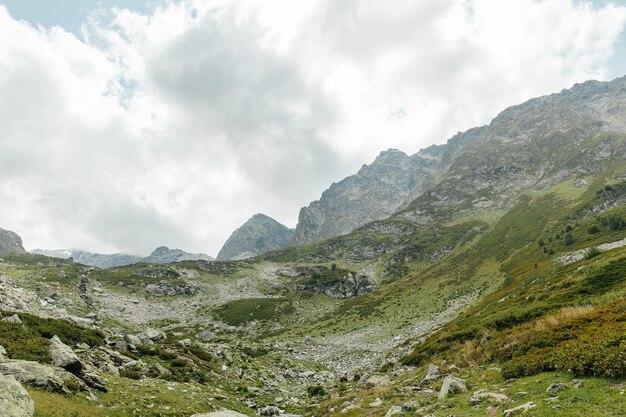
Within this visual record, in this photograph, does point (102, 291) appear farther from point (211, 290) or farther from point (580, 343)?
point (580, 343)

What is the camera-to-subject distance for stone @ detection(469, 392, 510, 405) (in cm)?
1518

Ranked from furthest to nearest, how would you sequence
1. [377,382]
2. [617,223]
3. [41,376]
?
[617,223]
[377,382]
[41,376]

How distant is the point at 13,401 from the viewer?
12.5 meters

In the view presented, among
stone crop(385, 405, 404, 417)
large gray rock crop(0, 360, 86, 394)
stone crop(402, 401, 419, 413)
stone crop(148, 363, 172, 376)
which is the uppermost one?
large gray rock crop(0, 360, 86, 394)

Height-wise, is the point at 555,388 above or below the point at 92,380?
below

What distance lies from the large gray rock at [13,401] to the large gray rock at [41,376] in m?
3.91

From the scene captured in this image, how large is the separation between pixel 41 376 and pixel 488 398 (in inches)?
864

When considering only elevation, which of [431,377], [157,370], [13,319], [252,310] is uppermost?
[13,319]

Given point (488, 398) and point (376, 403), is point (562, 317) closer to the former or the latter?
point (488, 398)

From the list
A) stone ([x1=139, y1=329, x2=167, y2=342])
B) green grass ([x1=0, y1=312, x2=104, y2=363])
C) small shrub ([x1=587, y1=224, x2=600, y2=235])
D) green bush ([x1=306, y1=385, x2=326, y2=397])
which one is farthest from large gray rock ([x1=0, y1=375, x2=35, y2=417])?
small shrub ([x1=587, y1=224, x2=600, y2=235])

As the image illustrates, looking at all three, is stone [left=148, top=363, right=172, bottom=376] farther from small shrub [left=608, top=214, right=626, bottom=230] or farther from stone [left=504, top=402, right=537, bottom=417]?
small shrub [left=608, top=214, right=626, bottom=230]

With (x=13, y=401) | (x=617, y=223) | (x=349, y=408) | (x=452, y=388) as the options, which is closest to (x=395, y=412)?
(x=452, y=388)

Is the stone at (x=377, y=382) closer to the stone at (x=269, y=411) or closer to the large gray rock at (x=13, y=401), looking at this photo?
the stone at (x=269, y=411)

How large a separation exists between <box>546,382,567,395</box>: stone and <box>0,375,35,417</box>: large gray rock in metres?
20.8
